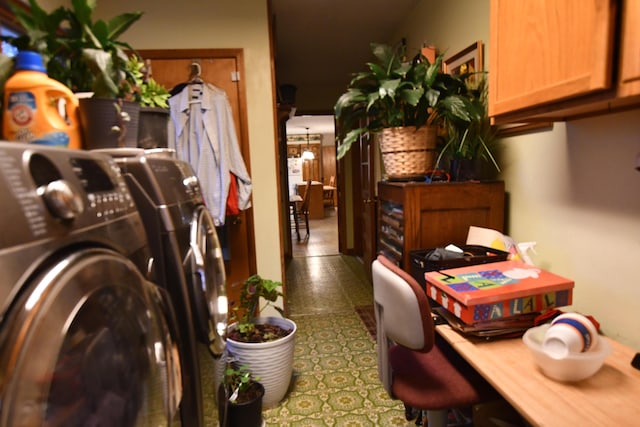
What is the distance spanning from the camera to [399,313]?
1.15 metres

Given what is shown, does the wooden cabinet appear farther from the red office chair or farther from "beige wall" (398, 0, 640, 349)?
the red office chair

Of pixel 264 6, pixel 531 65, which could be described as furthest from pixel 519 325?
pixel 264 6

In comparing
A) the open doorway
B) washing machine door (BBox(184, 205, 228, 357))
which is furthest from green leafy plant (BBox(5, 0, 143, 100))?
the open doorway

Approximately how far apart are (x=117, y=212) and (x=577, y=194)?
1.50 metres

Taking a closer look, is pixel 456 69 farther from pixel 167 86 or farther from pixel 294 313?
pixel 294 313

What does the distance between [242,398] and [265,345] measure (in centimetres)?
26

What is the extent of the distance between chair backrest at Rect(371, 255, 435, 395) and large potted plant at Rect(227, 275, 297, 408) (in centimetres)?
74

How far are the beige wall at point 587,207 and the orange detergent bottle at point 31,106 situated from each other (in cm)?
165

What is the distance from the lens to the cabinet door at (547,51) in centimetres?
82

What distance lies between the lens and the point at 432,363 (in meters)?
1.29

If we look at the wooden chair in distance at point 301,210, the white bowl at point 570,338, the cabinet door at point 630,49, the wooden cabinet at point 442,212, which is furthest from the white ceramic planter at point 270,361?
the wooden chair in distance at point 301,210

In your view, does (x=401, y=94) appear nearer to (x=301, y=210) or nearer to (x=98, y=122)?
(x=98, y=122)

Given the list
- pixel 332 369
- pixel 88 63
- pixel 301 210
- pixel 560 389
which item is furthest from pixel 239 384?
pixel 301 210

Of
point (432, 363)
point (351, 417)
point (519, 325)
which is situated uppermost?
point (519, 325)
